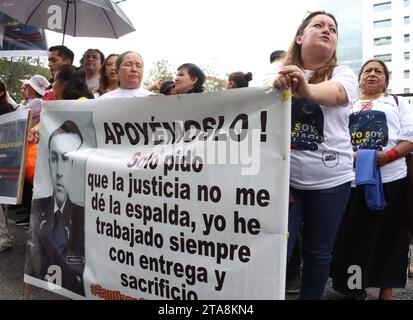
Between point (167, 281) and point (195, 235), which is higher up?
point (195, 235)

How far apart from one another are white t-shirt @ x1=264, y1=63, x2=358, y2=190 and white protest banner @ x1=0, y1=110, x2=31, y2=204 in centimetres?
217

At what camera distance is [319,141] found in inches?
80.4

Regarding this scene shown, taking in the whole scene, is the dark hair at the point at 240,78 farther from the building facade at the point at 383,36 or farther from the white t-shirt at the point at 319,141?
the building facade at the point at 383,36

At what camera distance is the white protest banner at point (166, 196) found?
177cm

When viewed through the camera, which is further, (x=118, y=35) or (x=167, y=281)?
(x=118, y=35)

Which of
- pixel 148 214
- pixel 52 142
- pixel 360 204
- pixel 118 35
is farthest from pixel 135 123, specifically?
pixel 118 35

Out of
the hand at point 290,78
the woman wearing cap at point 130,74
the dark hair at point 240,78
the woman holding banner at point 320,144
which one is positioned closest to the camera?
the hand at point 290,78

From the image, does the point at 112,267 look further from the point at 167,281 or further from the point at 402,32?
the point at 402,32

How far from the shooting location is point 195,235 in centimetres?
193

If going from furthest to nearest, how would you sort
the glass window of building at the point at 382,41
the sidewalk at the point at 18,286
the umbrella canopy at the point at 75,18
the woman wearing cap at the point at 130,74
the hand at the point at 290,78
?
the glass window of building at the point at 382,41, the umbrella canopy at the point at 75,18, the woman wearing cap at the point at 130,74, the sidewalk at the point at 18,286, the hand at the point at 290,78

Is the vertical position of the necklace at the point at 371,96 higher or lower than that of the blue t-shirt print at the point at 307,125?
higher

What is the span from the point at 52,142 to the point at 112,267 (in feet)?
3.01

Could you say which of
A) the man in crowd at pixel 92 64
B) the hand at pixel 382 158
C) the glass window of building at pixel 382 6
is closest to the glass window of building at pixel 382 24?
the glass window of building at pixel 382 6

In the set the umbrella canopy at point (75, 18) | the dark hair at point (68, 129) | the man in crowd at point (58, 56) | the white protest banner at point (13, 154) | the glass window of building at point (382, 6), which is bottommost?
the white protest banner at point (13, 154)
